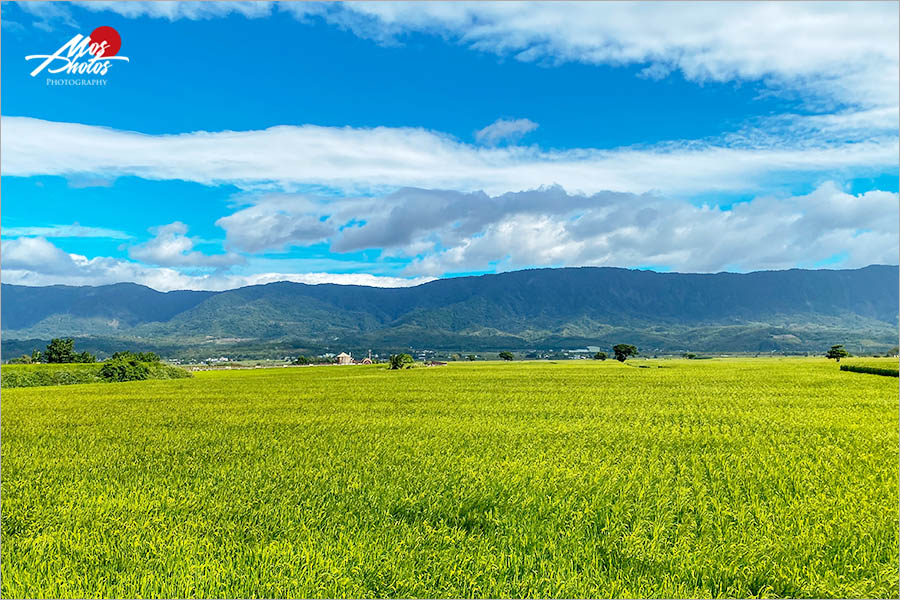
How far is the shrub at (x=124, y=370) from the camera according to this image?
236 ft

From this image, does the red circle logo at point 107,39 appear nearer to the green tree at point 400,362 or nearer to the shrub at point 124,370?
the shrub at point 124,370

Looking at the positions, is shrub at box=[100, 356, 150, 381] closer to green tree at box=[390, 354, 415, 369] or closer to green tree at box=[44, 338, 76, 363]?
green tree at box=[44, 338, 76, 363]

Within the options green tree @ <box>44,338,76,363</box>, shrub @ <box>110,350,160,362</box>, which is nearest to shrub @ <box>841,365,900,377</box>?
shrub @ <box>110,350,160,362</box>

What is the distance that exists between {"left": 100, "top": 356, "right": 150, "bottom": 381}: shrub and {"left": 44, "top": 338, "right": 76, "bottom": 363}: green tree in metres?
18.4

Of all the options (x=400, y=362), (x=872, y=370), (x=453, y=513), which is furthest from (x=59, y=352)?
(x=872, y=370)

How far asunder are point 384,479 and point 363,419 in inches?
511

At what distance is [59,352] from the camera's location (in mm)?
87750

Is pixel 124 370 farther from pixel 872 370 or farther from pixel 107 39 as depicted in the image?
pixel 872 370

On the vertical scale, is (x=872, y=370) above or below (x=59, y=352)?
below

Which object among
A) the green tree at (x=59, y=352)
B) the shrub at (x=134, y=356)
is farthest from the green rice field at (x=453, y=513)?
the green tree at (x=59, y=352)

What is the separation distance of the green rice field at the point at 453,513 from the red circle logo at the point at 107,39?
8079 mm

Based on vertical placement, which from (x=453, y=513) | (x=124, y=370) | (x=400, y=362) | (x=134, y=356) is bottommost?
(x=400, y=362)

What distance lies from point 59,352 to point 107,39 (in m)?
92.9

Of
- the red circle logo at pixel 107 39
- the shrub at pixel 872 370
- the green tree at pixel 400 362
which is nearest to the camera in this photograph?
A: the red circle logo at pixel 107 39
